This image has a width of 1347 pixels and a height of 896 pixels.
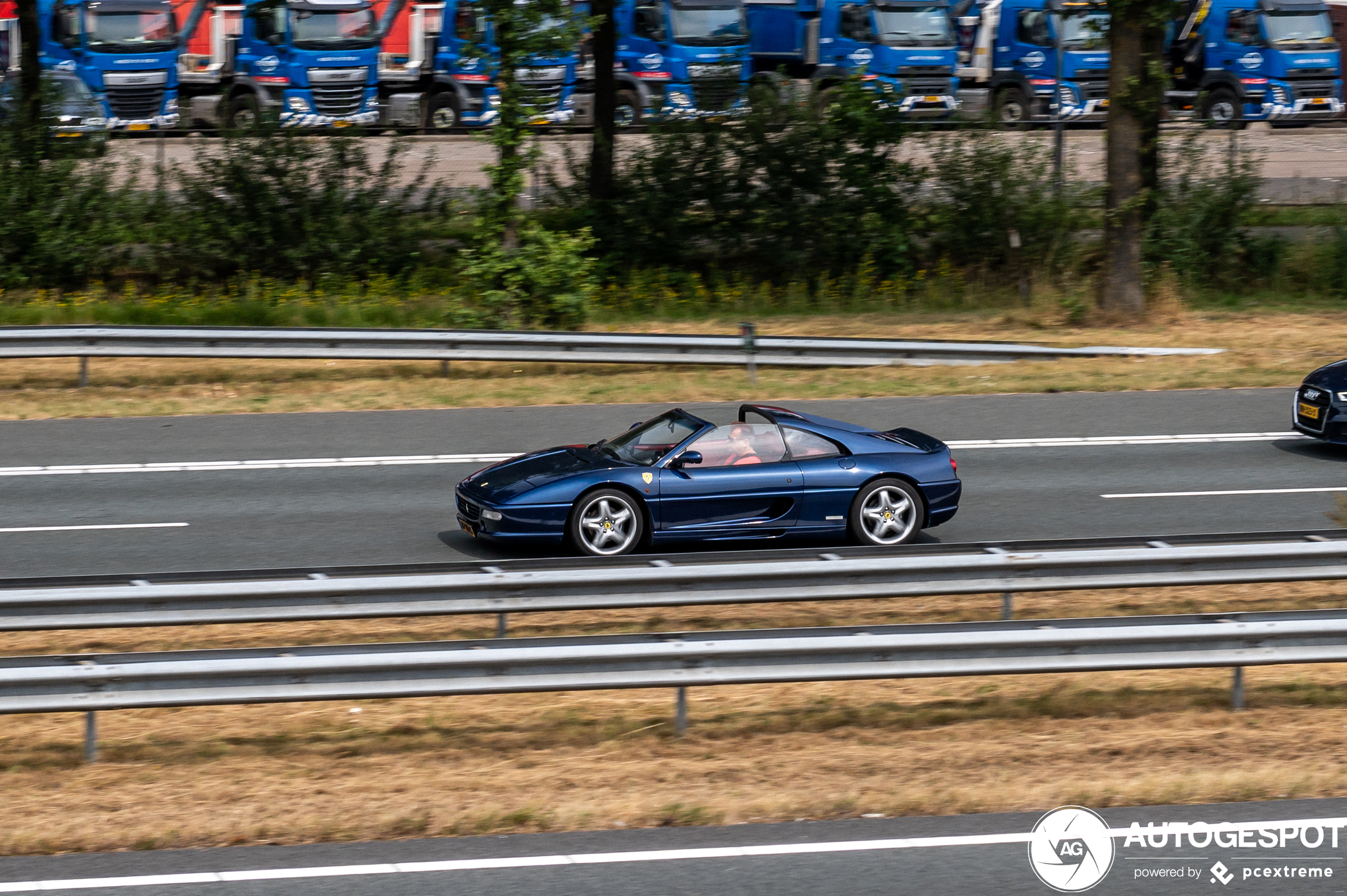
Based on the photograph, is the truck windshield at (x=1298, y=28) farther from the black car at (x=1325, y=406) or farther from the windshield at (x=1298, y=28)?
the black car at (x=1325, y=406)

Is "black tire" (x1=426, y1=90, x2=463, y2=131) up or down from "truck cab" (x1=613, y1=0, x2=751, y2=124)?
down

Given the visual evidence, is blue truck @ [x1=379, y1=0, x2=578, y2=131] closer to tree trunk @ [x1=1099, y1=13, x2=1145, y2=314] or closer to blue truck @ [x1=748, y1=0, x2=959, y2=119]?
blue truck @ [x1=748, y1=0, x2=959, y2=119]

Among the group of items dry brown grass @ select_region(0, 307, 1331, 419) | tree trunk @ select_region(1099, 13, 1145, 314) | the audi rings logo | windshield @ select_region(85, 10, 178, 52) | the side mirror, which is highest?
windshield @ select_region(85, 10, 178, 52)

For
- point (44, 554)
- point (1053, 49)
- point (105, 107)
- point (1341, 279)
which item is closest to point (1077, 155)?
point (1053, 49)

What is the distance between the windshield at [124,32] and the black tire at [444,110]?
5491 mm

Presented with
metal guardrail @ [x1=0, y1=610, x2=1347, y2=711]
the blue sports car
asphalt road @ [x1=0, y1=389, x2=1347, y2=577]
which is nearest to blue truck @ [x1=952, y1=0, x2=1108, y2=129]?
asphalt road @ [x1=0, y1=389, x2=1347, y2=577]

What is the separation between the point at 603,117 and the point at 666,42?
5.01 m

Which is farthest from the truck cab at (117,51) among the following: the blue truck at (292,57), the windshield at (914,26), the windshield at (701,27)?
the windshield at (914,26)

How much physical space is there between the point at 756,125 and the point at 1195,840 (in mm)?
19863

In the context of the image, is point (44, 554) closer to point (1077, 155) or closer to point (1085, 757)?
point (1085, 757)

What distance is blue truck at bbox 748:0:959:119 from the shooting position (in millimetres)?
29812

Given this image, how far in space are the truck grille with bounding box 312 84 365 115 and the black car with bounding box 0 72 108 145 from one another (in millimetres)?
5005

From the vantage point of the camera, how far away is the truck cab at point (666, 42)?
28.9m

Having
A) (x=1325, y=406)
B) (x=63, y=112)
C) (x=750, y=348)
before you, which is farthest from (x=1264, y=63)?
(x=63, y=112)
